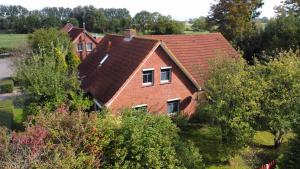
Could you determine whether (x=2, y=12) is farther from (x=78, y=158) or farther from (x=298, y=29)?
(x=78, y=158)

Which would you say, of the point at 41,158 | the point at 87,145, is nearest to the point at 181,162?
the point at 87,145

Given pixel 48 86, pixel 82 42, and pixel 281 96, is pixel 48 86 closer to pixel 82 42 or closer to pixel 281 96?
pixel 281 96

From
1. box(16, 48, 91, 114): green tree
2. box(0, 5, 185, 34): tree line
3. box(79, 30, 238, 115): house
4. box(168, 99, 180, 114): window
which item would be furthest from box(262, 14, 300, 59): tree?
box(0, 5, 185, 34): tree line

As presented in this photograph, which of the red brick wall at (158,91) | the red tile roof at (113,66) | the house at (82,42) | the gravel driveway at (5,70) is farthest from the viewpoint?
the house at (82,42)

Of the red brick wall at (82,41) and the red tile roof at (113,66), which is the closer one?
the red tile roof at (113,66)

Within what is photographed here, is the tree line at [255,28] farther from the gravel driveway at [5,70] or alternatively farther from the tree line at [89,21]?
the tree line at [89,21]

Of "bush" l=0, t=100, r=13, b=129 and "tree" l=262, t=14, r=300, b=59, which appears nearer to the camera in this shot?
"bush" l=0, t=100, r=13, b=129

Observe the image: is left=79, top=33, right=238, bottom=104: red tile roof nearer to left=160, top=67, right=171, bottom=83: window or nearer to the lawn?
left=160, top=67, right=171, bottom=83: window

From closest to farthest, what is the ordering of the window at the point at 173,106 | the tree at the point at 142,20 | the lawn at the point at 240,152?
the lawn at the point at 240,152, the window at the point at 173,106, the tree at the point at 142,20

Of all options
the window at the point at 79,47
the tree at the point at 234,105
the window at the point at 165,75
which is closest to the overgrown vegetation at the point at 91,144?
the tree at the point at 234,105
